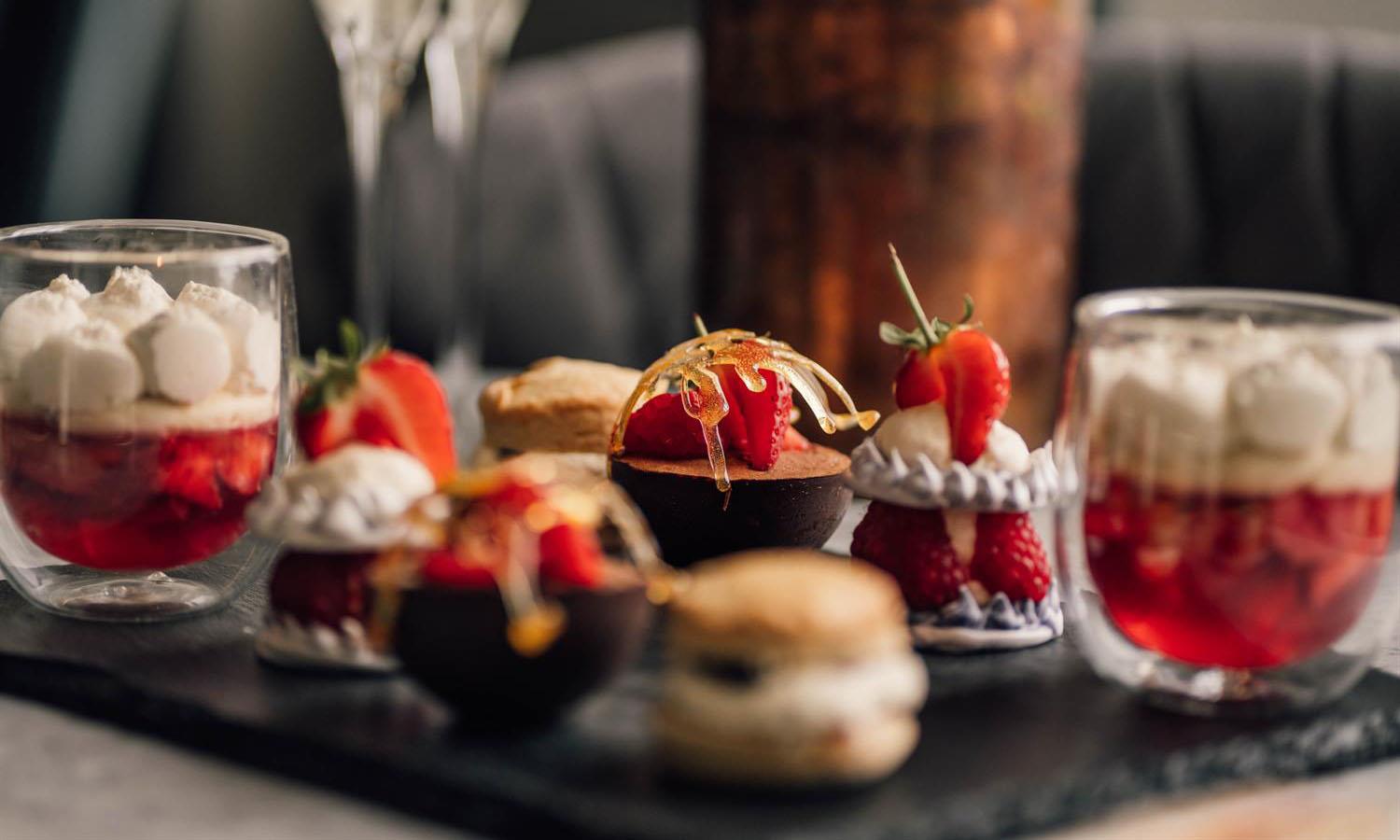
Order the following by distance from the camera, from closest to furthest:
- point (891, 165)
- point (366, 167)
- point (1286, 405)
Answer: point (1286, 405) < point (891, 165) < point (366, 167)

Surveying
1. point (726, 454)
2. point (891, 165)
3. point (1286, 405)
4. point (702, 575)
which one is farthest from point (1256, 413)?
point (891, 165)

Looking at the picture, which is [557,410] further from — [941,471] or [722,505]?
[941,471]

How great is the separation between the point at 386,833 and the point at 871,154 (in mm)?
997

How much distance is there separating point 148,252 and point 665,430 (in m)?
0.31

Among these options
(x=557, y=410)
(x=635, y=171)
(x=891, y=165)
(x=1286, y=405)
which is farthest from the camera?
(x=635, y=171)

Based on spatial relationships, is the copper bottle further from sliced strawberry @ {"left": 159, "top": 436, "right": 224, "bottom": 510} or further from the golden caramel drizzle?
sliced strawberry @ {"left": 159, "top": 436, "right": 224, "bottom": 510}

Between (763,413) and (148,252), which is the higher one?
(148,252)

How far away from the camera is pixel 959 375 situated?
0.93m

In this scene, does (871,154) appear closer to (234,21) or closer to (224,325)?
(224,325)

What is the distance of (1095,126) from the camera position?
8.43 feet

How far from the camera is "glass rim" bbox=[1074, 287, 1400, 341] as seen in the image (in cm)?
82

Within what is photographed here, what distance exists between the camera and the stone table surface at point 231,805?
69cm

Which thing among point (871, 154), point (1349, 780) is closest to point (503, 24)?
point (871, 154)

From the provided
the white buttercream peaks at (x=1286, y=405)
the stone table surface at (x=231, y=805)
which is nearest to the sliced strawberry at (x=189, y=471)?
the stone table surface at (x=231, y=805)
